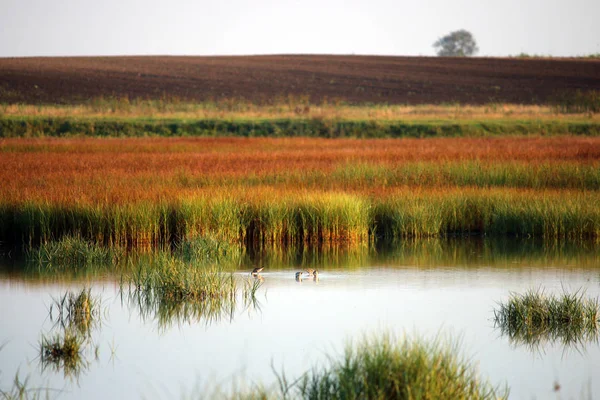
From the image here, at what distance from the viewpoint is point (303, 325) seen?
965 cm

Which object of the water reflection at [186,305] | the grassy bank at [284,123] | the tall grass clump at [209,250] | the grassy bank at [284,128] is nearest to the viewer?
the water reflection at [186,305]

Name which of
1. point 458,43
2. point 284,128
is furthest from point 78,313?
point 458,43

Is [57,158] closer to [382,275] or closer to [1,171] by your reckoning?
[1,171]

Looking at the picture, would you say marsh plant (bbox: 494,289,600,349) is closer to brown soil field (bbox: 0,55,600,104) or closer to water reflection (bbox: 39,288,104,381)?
water reflection (bbox: 39,288,104,381)

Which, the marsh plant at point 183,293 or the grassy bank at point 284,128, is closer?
the marsh plant at point 183,293

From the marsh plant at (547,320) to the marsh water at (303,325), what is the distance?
0.09 metres

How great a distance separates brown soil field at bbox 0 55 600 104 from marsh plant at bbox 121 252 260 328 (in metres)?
34.4

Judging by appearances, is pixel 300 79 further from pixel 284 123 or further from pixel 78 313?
pixel 78 313

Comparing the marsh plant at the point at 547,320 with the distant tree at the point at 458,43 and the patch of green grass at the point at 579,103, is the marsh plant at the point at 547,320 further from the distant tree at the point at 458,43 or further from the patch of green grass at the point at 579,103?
the distant tree at the point at 458,43

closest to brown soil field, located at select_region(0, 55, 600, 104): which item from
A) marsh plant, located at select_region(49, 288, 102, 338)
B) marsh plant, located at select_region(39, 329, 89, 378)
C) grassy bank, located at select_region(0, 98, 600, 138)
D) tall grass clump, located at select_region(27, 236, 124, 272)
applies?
grassy bank, located at select_region(0, 98, 600, 138)

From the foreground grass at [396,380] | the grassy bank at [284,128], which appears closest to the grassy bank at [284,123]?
the grassy bank at [284,128]

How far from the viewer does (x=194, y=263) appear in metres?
11.6

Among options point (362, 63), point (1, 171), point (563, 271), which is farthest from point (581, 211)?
point (362, 63)

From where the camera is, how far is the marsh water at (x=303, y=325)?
7797 mm
